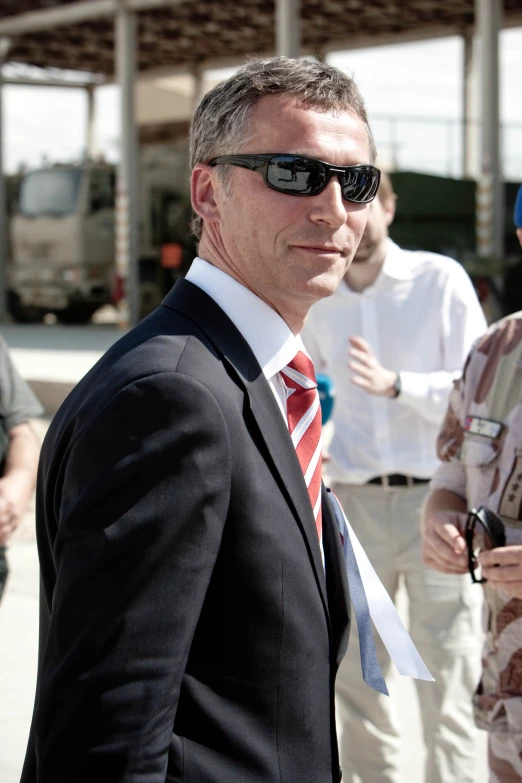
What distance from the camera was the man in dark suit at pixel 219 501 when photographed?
122cm

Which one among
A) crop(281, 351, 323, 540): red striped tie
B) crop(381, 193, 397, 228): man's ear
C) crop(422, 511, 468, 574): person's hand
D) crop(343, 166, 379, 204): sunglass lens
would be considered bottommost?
crop(422, 511, 468, 574): person's hand

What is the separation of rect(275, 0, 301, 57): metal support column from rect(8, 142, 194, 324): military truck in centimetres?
316

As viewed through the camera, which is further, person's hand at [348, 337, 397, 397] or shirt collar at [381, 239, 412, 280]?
shirt collar at [381, 239, 412, 280]

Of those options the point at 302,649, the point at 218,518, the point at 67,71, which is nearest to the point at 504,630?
the point at 302,649

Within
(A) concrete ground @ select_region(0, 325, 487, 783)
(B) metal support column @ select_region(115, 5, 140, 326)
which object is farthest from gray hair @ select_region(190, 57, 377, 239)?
(B) metal support column @ select_region(115, 5, 140, 326)

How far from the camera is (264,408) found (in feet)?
4.57

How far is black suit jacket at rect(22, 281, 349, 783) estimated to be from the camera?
1220 mm

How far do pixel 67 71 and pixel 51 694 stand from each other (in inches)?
1009

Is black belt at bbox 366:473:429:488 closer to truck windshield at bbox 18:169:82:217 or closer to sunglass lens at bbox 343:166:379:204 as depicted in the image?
sunglass lens at bbox 343:166:379:204

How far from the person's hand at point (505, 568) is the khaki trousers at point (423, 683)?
128 cm

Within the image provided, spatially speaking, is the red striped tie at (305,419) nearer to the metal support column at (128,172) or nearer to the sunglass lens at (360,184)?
the sunglass lens at (360,184)

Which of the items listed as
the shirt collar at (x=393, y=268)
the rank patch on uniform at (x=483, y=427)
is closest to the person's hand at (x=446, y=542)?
the rank patch on uniform at (x=483, y=427)

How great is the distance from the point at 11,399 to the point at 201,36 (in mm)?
19746

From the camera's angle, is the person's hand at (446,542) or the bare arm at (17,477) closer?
the person's hand at (446,542)
